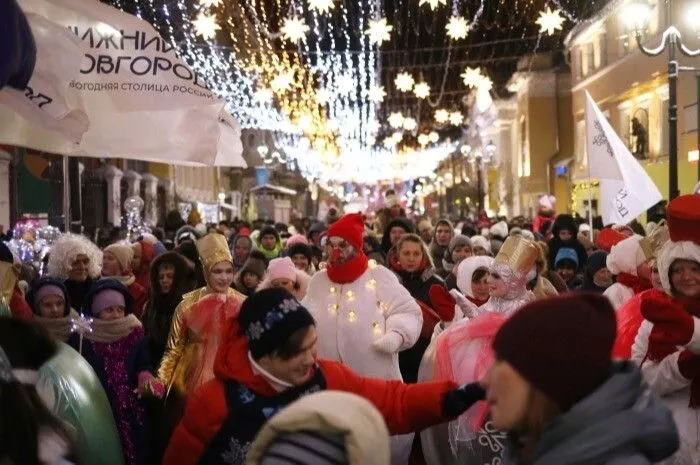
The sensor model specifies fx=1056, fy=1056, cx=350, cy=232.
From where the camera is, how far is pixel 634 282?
6805mm

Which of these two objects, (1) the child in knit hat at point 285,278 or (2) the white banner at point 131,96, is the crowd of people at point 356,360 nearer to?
(1) the child in knit hat at point 285,278

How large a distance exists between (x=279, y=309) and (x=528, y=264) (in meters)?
2.88

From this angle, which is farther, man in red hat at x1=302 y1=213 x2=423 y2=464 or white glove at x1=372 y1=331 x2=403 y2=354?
man in red hat at x1=302 y1=213 x2=423 y2=464

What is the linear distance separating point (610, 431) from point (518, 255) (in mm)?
3966

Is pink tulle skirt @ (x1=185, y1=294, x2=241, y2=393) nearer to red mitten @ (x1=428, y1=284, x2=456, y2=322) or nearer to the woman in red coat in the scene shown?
A: red mitten @ (x1=428, y1=284, x2=456, y2=322)

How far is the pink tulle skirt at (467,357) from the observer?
5.86 metres

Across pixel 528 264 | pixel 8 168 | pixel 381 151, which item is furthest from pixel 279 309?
pixel 381 151

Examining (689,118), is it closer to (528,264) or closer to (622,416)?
(528,264)

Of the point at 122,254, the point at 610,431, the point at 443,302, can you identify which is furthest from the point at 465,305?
the point at 122,254

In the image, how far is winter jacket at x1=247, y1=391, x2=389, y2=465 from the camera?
2.59 meters

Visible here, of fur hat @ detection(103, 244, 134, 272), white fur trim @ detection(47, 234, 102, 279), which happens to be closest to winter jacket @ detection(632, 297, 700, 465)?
white fur trim @ detection(47, 234, 102, 279)

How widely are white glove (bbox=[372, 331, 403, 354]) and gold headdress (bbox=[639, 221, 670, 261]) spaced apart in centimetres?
165

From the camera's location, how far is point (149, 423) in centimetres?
694

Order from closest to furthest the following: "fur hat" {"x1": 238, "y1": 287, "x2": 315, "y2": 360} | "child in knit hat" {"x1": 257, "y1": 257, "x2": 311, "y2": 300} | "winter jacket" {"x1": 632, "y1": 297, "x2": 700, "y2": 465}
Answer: "fur hat" {"x1": 238, "y1": 287, "x2": 315, "y2": 360} → "winter jacket" {"x1": 632, "y1": 297, "x2": 700, "y2": 465} → "child in knit hat" {"x1": 257, "y1": 257, "x2": 311, "y2": 300}
